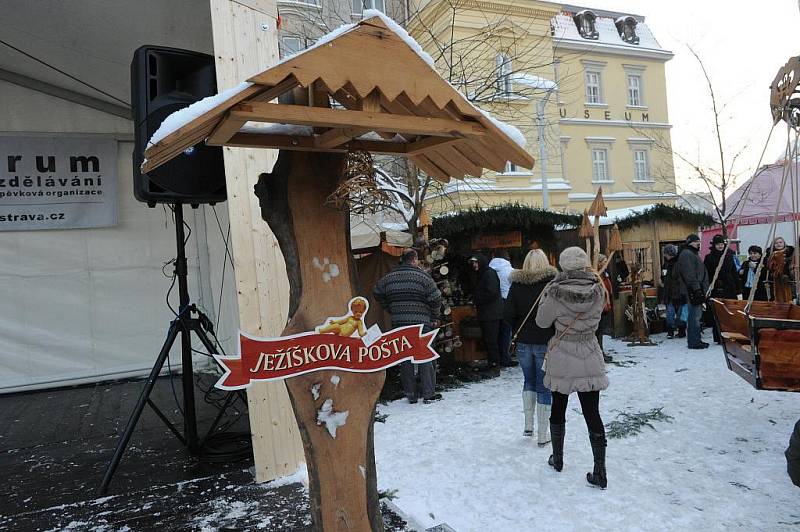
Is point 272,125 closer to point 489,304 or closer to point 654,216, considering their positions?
point 489,304

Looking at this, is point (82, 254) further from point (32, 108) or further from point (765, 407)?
point (765, 407)

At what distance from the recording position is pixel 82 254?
790 cm

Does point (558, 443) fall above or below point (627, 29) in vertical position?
below

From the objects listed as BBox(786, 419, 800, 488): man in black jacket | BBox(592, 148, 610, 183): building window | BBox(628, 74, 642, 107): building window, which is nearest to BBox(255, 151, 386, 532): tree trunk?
BBox(786, 419, 800, 488): man in black jacket

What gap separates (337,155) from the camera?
2.24 meters

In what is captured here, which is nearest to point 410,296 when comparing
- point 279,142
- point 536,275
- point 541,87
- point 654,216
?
point 536,275

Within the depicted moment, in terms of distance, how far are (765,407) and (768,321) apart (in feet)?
9.24

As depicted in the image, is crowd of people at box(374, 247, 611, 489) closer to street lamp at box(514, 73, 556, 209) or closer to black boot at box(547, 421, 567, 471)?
black boot at box(547, 421, 567, 471)

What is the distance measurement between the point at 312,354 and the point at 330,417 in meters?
0.26

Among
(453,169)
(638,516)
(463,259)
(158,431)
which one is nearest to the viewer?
(453,169)

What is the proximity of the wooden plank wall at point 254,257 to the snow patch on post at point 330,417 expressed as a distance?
1.75 m

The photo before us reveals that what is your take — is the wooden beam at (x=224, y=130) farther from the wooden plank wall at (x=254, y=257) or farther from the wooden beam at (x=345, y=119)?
the wooden plank wall at (x=254, y=257)

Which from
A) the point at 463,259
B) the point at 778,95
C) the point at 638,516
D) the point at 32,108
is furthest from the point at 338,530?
the point at 32,108

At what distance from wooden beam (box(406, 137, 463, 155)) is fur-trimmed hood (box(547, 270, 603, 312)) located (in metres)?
1.98
